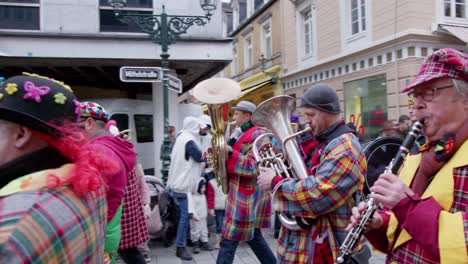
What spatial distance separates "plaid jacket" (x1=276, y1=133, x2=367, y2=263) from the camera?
7.44 ft

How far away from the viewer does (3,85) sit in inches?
48.4

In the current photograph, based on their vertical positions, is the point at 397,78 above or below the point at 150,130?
A: above

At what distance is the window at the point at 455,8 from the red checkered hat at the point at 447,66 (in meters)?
10.3

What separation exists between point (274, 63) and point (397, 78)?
8485 millimetres

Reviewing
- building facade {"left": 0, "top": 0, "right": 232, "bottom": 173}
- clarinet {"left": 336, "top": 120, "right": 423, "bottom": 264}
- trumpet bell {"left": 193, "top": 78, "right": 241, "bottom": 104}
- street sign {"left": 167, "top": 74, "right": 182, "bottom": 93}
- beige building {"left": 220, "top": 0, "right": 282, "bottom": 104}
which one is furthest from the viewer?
beige building {"left": 220, "top": 0, "right": 282, "bottom": 104}

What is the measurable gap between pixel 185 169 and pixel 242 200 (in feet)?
4.70

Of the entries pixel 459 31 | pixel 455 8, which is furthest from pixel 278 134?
pixel 455 8

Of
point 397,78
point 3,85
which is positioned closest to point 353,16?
point 397,78

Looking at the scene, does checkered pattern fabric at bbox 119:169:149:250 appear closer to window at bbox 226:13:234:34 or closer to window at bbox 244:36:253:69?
window at bbox 244:36:253:69

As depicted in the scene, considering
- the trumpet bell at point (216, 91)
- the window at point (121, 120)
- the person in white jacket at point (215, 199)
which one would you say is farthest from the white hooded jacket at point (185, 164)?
the window at point (121, 120)

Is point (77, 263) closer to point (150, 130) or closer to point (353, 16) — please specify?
point (150, 130)

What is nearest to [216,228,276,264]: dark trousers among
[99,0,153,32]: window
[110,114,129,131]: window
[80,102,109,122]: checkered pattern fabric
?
[80,102,109,122]: checkered pattern fabric

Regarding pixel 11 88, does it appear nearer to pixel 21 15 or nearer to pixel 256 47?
pixel 21 15

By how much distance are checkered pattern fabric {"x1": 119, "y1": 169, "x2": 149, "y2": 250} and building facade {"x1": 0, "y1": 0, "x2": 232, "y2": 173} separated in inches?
251
